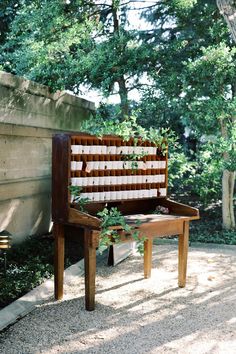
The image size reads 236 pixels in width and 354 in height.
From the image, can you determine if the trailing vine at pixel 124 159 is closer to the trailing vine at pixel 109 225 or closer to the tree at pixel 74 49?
the trailing vine at pixel 109 225

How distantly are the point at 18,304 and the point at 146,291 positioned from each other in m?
1.44

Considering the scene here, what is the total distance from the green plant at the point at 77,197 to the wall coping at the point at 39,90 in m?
2.16

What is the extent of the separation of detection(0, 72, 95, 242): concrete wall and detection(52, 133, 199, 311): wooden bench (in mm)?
1582

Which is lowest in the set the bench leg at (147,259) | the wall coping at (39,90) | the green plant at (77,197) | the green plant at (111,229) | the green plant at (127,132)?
the bench leg at (147,259)

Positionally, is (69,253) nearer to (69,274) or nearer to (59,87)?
(69,274)

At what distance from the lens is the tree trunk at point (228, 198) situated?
8.33 m

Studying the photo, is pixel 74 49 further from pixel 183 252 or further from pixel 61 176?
pixel 183 252

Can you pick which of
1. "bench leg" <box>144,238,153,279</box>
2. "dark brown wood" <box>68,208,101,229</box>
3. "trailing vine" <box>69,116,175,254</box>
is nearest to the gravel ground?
"bench leg" <box>144,238,153,279</box>

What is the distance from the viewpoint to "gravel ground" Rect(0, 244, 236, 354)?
12.3 ft

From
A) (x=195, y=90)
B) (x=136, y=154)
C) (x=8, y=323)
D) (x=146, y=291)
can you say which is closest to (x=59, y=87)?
(x=195, y=90)

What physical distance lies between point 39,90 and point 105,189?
8.73 feet

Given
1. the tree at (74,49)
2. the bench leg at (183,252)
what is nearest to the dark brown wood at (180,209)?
the bench leg at (183,252)

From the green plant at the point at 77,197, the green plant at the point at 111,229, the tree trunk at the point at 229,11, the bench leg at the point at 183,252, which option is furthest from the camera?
the tree trunk at the point at 229,11

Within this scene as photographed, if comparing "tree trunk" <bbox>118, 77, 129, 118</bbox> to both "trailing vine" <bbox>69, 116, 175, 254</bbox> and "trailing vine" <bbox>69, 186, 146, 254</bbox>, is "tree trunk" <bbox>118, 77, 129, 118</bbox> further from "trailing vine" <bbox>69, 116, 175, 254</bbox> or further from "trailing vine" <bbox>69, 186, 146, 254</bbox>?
"trailing vine" <bbox>69, 186, 146, 254</bbox>
